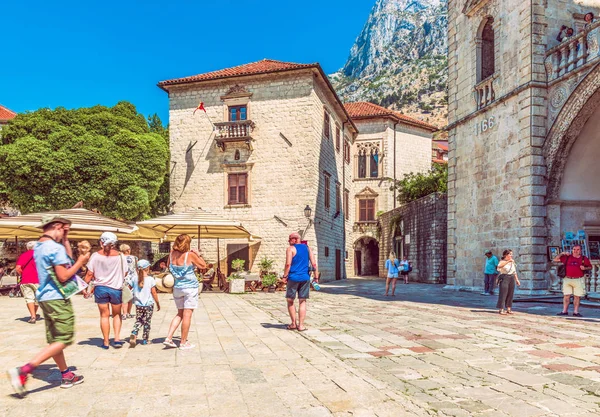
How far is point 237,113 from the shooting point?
25547 mm

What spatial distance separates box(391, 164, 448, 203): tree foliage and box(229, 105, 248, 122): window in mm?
12905

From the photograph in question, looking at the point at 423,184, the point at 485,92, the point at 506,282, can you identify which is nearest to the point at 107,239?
the point at 506,282

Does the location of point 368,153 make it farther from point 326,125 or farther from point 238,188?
point 238,188

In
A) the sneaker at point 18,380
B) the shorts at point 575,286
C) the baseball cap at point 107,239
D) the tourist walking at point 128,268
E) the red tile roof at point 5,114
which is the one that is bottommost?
the sneaker at point 18,380

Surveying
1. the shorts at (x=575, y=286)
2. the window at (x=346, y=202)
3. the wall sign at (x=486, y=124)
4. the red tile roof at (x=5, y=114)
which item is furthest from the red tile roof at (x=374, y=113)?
the red tile roof at (x=5, y=114)

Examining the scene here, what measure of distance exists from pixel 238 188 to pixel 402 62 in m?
115

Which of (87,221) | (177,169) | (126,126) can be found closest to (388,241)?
(177,169)

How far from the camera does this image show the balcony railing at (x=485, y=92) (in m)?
17.2

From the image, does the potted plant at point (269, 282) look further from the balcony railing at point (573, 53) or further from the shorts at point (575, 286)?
the balcony railing at point (573, 53)

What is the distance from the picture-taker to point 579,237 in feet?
51.0

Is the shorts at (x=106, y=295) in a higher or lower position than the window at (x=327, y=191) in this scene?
lower

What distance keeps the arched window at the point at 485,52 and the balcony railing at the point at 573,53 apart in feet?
11.2

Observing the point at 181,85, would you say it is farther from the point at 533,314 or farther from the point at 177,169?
the point at 533,314

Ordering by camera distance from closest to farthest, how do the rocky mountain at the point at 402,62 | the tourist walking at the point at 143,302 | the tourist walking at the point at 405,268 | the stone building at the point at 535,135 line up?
the tourist walking at the point at 143,302 → the stone building at the point at 535,135 → the tourist walking at the point at 405,268 → the rocky mountain at the point at 402,62
